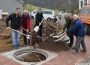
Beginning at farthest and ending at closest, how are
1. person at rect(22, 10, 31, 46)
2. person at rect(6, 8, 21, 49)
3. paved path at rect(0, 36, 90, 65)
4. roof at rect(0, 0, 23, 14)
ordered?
1. roof at rect(0, 0, 23, 14)
2. person at rect(22, 10, 31, 46)
3. person at rect(6, 8, 21, 49)
4. paved path at rect(0, 36, 90, 65)

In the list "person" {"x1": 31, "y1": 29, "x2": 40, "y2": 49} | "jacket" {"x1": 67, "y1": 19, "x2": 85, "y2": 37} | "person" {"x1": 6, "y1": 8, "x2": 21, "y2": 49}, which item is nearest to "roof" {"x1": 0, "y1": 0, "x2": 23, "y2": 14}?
"person" {"x1": 31, "y1": 29, "x2": 40, "y2": 49}

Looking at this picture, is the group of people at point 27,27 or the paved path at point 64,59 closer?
the paved path at point 64,59

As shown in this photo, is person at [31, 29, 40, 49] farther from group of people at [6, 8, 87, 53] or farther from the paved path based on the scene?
the paved path

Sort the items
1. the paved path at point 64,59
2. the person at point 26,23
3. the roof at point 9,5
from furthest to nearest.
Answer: the roof at point 9,5 → the person at point 26,23 → the paved path at point 64,59

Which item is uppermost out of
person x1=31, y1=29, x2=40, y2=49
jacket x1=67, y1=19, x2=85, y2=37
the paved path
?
jacket x1=67, y1=19, x2=85, y2=37

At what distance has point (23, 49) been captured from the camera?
11148 mm

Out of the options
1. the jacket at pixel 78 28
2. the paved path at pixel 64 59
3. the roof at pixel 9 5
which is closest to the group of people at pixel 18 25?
the paved path at pixel 64 59

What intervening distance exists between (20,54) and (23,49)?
44 cm

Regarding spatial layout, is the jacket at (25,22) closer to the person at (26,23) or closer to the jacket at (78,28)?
the person at (26,23)

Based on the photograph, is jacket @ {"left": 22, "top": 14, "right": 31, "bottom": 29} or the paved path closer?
the paved path

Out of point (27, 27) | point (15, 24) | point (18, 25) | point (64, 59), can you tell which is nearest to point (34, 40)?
point (27, 27)

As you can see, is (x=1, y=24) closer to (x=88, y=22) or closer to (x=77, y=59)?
(x=88, y=22)

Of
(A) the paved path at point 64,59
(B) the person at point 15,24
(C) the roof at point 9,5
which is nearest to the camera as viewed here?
(A) the paved path at point 64,59

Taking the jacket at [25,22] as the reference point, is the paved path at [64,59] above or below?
below
